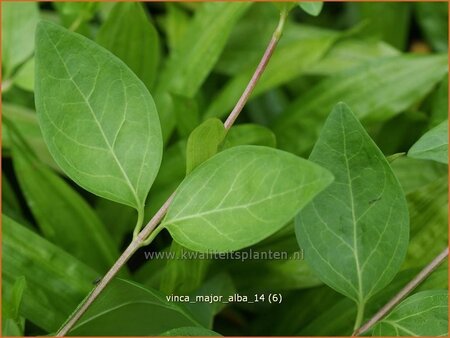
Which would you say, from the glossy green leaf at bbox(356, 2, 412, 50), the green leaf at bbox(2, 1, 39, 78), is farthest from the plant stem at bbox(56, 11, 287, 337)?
the glossy green leaf at bbox(356, 2, 412, 50)

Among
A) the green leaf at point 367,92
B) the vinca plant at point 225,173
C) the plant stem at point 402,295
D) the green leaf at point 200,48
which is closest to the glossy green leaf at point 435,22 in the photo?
the vinca plant at point 225,173

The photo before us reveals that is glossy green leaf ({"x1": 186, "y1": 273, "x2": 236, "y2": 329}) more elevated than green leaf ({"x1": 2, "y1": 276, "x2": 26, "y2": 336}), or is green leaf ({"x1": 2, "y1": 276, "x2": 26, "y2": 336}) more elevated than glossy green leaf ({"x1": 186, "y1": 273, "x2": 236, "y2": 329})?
green leaf ({"x1": 2, "y1": 276, "x2": 26, "y2": 336})

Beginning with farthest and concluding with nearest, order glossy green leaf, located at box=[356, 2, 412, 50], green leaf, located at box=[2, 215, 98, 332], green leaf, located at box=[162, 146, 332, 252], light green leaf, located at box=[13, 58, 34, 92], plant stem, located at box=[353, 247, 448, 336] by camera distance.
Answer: glossy green leaf, located at box=[356, 2, 412, 50]
light green leaf, located at box=[13, 58, 34, 92]
green leaf, located at box=[2, 215, 98, 332]
plant stem, located at box=[353, 247, 448, 336]
green leaf, located at box=[162, 146, 332, 252]

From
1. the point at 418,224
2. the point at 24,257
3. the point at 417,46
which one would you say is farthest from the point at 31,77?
the point at 417,46

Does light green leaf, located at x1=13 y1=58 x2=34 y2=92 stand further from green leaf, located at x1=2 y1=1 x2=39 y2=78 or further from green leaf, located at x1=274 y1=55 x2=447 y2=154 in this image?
green leaf, located at x1=274 y1=55 x2=447 y2=154

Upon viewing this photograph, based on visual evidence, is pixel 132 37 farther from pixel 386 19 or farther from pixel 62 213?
pixel 386 19

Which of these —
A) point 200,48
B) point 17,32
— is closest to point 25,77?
point 17,32

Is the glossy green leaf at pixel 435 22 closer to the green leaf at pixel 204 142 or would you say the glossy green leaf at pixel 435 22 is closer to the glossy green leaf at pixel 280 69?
the glossy green leaf at pixel 280 69
